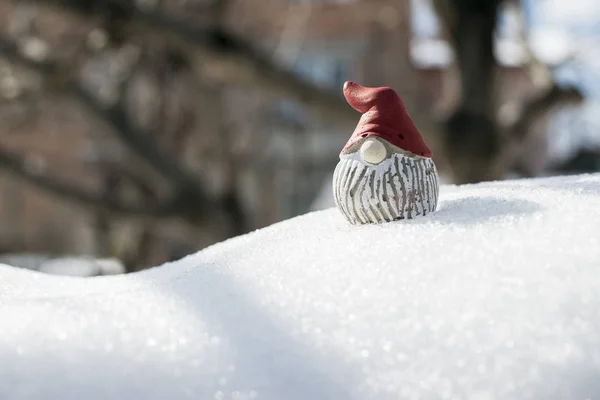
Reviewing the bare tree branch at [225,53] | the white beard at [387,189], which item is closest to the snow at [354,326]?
the white beard at [387,189]

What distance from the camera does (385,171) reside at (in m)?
0.93

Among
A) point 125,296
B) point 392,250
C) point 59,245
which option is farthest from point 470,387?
point 59,245

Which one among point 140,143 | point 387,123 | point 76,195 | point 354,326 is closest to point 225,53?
point 140,143

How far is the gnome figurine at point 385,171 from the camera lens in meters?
0.91

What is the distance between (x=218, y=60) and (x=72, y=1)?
532 millimetres

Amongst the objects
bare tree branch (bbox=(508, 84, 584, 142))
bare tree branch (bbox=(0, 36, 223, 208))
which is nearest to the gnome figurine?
bare tree branch (bbox=(508, 84, 584, 142))

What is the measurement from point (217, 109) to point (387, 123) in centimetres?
299

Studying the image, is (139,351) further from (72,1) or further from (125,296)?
(72,1)

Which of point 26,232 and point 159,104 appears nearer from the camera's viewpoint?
point 159,104

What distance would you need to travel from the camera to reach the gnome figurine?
0.91m

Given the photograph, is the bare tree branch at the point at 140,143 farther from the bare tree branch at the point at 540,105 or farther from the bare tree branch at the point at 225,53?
the bare tree branch at the point at 540,105

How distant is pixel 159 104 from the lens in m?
4.45

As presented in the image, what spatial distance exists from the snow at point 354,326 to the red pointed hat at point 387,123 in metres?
0.20

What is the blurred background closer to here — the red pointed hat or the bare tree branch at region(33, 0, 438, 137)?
the bare tree branch at region(33, 0, 438, 137)
